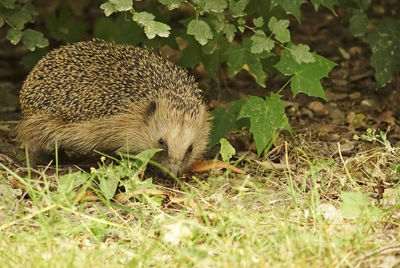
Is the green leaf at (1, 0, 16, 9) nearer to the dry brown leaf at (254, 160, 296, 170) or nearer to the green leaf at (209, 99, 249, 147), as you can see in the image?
the green leaf at (209, 99, 249, 147)

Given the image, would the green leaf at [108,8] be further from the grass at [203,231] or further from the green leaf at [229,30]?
the grass at [203,231]

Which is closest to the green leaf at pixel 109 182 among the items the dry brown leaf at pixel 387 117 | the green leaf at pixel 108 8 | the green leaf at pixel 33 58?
the green leaf at pixel 108 8

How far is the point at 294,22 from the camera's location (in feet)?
25.9

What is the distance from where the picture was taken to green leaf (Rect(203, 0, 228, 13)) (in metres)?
4.86

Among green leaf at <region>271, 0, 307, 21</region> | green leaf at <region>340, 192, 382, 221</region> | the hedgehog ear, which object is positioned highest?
green leaf at <region>271, 0, 307, 21</region>

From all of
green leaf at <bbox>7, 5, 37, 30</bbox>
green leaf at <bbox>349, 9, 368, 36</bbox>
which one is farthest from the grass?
green leaf at <bbox>349, 9, 368, 36</bbox>

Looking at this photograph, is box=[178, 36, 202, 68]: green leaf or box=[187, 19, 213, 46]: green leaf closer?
box=[187, 19, 213, 46]: green leaf

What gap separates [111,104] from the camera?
5445 mm

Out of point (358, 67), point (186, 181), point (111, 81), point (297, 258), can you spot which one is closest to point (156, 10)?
point (111, 81)

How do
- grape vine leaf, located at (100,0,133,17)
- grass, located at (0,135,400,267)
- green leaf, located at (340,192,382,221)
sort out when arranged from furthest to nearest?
1. grape vine leaf, located at (100,0,133,17)
2. green leaf, located at (340,192,382,221)
3. grass, located at (0,135,400,267)

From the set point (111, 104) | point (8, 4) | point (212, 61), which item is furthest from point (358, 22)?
point (8, 4)

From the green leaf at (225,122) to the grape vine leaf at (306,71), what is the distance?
2.21ft

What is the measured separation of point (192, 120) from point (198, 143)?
0.84ft

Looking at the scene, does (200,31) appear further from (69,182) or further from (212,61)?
(69,182)
